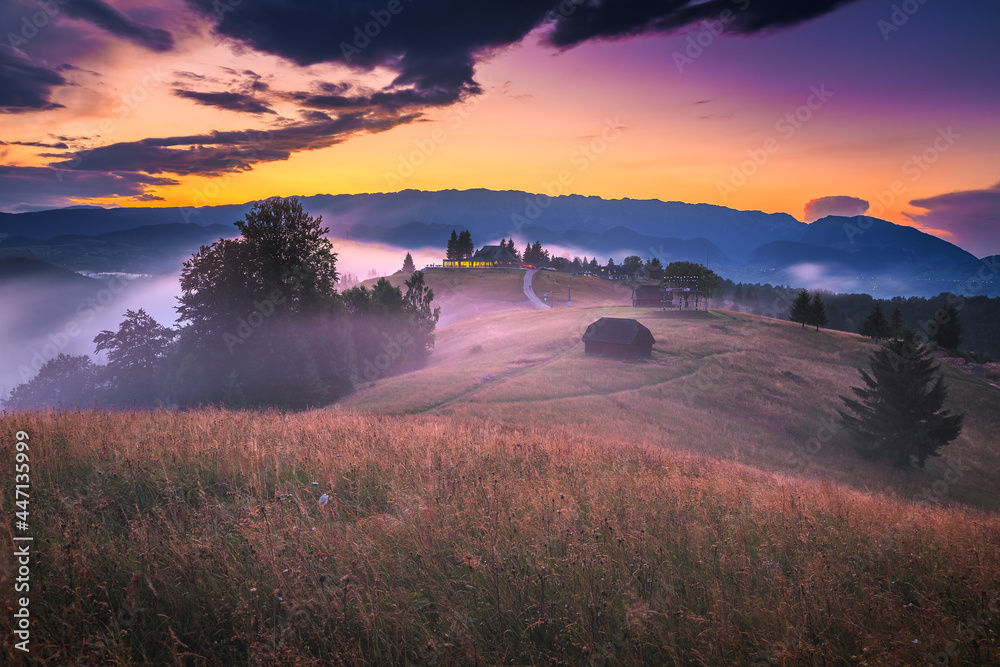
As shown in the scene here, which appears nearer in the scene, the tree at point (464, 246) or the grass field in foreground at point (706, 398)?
the grass field in foreground at point (706, 398)

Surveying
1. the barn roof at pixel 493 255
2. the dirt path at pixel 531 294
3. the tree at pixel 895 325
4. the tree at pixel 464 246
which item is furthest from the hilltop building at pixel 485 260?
the tree at pixel 895 325

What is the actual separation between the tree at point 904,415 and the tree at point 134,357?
59.5 m

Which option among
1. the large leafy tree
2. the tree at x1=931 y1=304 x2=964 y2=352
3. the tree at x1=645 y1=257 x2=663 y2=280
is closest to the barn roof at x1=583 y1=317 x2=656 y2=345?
the large leafy tree

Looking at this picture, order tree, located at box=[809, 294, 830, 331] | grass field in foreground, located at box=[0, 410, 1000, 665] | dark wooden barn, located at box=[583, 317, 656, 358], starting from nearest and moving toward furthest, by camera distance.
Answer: grass field in foreground, located at box=[0, 410, 1000, 665] → dark wooden barn, located at box=[583, 317, 656, 358] → tree, located at box=[809, 294, 830, 331]

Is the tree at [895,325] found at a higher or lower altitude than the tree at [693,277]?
lower

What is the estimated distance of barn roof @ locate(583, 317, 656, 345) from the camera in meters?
52.0

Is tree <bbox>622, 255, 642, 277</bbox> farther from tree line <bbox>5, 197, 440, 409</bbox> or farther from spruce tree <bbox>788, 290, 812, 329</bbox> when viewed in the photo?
tree line <bbox>5, 197, 440, 409</bbox>

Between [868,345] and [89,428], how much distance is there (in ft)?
280

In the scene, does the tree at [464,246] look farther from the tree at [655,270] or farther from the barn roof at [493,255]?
the tree at [655,270]

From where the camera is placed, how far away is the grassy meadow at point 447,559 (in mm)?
3541

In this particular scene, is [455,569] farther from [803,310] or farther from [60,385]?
[803,310]

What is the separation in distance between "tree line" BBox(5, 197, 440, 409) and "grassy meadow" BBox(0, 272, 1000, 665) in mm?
26723

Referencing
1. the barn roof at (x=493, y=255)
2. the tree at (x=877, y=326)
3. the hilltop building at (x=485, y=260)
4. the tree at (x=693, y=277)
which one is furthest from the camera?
the barn roof at (x=493, y=255)

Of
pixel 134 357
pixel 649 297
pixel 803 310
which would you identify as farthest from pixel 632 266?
pixel 134 357
